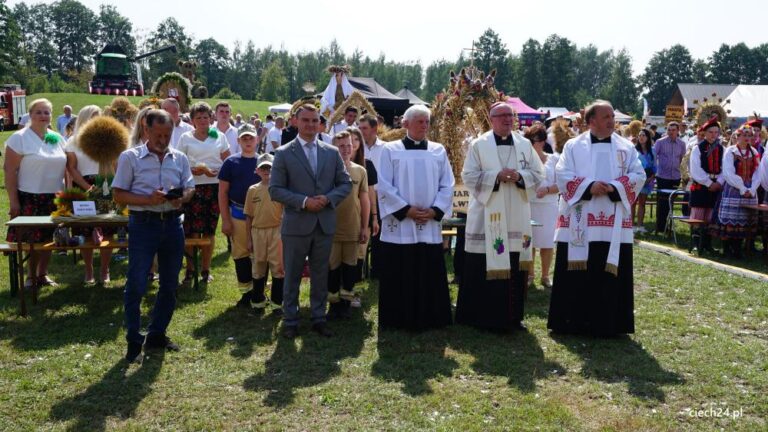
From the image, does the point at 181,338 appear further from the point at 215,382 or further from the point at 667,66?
the point at 667,66

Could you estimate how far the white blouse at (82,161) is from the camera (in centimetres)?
809

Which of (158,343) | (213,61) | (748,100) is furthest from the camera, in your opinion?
(213,61)

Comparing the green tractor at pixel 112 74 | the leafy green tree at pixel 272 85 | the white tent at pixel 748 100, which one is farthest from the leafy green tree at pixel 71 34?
the white tent at pixel 748 100

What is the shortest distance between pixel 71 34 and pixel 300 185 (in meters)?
128

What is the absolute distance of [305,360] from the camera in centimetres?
591

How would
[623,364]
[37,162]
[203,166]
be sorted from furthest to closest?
1. [203,166]
2. [37,162]
3. [623,364]

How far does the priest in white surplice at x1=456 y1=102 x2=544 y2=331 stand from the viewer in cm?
666

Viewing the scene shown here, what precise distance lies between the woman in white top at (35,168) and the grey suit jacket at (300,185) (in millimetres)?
3044

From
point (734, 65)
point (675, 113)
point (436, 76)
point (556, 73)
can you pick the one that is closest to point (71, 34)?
point (436, 76)

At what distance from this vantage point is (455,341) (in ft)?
21.4

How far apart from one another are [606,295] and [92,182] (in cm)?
607

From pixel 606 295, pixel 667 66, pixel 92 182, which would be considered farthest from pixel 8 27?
pixel 667 66

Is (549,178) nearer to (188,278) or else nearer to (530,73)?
(188,278)

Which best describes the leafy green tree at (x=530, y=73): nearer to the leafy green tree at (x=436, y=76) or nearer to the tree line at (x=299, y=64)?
the tree line at (x=299, y=64)
